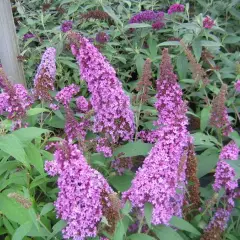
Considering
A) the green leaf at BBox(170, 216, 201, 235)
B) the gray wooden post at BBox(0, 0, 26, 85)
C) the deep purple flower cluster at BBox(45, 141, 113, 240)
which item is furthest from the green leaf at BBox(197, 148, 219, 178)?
the gray wooden post at BBox(0, 0, 26, 85)

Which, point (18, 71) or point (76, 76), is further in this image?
point (76, 76)

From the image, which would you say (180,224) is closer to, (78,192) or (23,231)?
(78,192)

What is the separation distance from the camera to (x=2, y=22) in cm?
312

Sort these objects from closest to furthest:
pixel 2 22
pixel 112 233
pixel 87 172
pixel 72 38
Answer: pixel 87 172, pixel 112 233, pixel 72 38, pixel 2 22

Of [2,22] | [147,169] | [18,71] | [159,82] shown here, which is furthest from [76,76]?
[147,169]

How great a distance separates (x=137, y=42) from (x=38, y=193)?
6.32ft

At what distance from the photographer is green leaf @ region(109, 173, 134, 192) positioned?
212 centimetres

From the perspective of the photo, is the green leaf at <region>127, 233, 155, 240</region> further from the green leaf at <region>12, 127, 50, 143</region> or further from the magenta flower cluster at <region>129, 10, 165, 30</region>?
the magenta flower cluster at <region>129, 10, 165, 30</region>

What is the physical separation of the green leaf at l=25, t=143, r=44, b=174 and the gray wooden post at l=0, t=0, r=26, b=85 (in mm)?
1277

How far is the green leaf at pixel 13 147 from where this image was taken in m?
1.75

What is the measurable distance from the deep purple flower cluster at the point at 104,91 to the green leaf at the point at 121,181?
0.21 metres

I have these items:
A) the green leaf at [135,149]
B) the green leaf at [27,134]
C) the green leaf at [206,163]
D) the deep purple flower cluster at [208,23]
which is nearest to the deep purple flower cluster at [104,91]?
the green leaf at [135,149]

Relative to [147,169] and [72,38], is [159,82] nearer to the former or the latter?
[72,38]

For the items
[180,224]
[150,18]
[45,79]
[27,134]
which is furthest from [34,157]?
[150,18]
